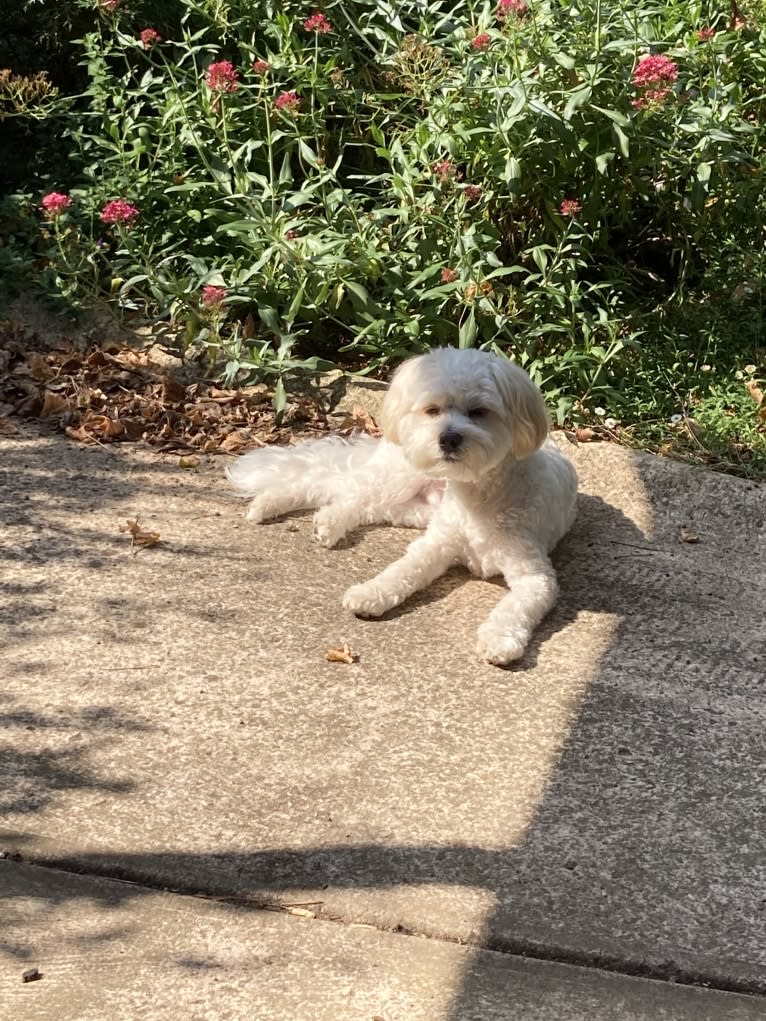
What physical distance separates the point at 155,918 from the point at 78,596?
161cm

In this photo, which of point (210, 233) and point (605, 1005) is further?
point (210, 233)

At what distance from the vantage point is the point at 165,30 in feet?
21.7

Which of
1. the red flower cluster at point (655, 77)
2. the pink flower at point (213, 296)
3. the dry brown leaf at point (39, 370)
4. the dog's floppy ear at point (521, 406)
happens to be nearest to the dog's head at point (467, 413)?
the dog's floppy ear at point (521, 406)

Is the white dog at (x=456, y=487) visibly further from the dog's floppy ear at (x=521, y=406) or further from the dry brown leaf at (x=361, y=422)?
the dry brown leaf at (x=361, y=422)

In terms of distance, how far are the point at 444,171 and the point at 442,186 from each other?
14 centimetres

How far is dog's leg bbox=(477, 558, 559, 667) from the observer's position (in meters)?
3.83

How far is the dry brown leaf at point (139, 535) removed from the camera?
4.48 metres

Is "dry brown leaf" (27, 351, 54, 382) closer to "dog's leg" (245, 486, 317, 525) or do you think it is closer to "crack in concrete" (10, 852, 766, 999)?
"dog's leg" (245, 486, 317, 525)

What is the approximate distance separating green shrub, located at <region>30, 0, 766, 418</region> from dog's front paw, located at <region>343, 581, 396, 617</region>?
5.56 ft

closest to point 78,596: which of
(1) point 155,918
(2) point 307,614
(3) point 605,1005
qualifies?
(2) point 307,614

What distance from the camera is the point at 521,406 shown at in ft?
13.3

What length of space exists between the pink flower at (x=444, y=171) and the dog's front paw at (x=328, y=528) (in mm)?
1809

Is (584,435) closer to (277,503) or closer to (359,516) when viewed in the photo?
(359,516)

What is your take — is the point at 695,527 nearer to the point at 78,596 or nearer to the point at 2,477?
the point at 78,596
